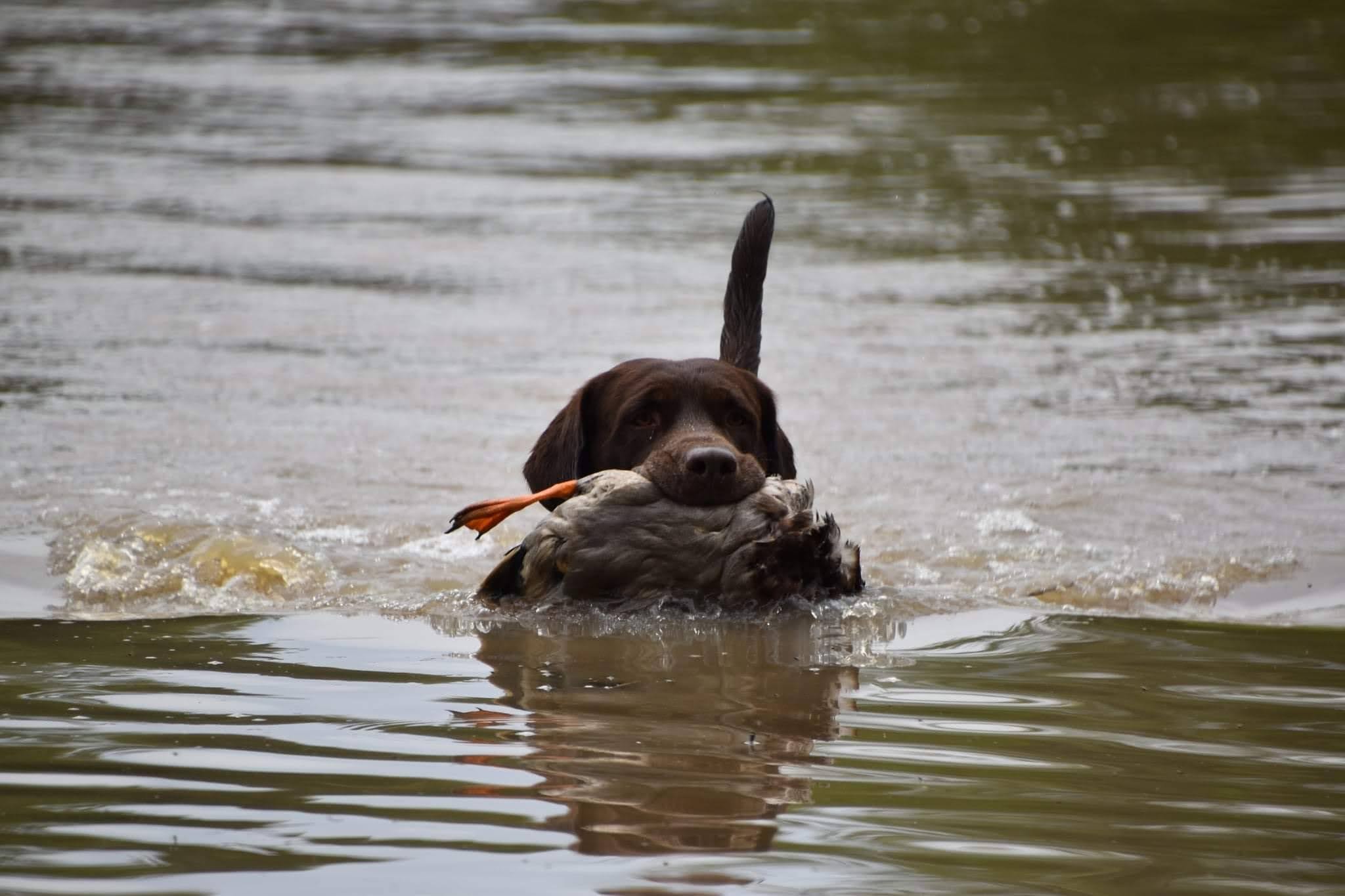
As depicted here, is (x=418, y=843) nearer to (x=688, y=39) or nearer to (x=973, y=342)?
(x=973, y=342)

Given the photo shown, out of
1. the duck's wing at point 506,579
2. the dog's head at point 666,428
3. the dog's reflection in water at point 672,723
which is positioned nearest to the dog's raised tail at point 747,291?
the dog's head at point 666,428

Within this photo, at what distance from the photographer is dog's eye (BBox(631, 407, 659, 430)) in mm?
5484

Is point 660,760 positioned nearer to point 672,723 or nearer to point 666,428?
point 672,723

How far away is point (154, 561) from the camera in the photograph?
19.6 feet

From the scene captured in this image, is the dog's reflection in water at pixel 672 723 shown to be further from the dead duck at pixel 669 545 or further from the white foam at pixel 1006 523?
the white foam at pixel 1006 523

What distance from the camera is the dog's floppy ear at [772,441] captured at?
19.3 feet

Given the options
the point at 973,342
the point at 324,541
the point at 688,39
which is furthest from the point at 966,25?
the point at 324,541

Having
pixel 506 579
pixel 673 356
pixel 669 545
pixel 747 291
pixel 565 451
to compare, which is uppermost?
pixel 747 291

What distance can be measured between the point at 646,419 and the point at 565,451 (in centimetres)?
41

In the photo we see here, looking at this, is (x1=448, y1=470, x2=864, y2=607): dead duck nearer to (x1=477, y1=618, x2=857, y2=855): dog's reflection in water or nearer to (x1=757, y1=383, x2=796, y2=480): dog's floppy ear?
(x1=477, y1=618, x2=857, y2=855): dog's reflection in water

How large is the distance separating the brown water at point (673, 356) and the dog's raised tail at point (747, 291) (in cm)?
95

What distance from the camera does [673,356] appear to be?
9.44 metres

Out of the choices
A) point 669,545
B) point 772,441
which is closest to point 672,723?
point 669,545

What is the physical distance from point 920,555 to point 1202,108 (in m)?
13.1
